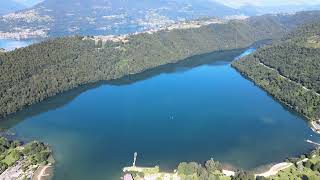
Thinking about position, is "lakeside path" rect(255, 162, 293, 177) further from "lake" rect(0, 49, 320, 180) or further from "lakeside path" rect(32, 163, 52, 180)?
"lakeside path" rect(32, 163, 52, 180)

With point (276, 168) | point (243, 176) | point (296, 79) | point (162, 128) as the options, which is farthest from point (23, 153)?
point (296, 79)

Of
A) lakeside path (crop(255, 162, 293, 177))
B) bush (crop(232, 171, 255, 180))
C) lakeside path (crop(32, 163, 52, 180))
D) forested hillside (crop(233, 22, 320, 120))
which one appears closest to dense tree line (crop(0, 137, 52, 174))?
lakeside path (crop(32, 163, 52, 180))

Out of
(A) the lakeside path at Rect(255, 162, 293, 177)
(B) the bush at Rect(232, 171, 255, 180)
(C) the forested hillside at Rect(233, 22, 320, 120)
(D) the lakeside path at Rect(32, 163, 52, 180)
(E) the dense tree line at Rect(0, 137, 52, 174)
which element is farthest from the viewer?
(C) the forested hillside at Rect(233, 22, 320, 120)

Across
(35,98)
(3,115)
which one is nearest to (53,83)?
(35,98)

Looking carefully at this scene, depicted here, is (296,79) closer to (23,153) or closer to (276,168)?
(276,168)

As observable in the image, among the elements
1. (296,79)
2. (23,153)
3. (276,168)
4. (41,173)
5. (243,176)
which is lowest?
(276,168)

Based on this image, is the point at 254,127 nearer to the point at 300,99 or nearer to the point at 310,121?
the point at 310,121

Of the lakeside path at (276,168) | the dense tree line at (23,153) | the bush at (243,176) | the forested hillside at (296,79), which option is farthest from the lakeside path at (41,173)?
the forested hillside at (296,79)

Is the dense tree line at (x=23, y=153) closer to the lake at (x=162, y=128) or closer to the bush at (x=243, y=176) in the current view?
the lake at (x=162, y=128)
